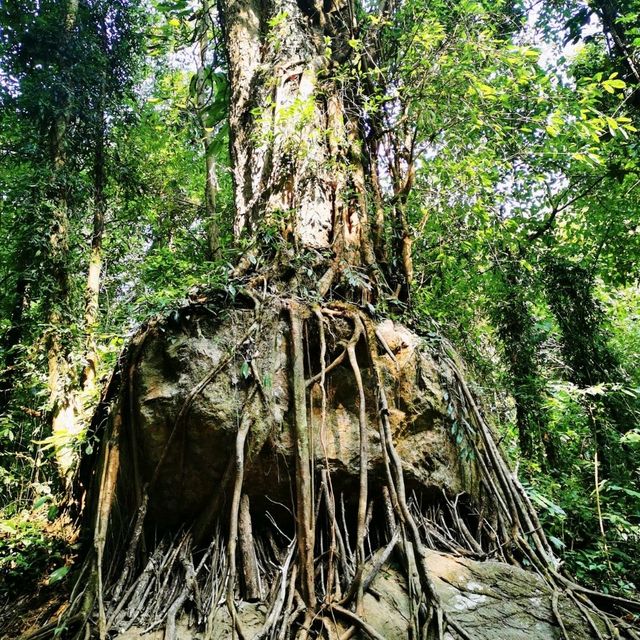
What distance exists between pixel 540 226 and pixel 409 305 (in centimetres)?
401

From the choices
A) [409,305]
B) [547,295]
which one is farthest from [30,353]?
[547,295]

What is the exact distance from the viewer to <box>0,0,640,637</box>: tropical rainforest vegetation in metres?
3.67

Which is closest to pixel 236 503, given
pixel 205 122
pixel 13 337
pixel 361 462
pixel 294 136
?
pixel 361 462

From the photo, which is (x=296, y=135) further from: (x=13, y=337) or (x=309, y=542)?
(x=13, y=337)

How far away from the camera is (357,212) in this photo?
12.5ft

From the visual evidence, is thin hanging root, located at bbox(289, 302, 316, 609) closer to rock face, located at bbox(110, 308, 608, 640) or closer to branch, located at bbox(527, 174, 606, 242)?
rock face, located at bbox(110, 308, 608, 640)

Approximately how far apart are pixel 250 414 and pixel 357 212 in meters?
2.03

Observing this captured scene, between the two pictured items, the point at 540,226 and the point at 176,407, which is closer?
the point at 176,407

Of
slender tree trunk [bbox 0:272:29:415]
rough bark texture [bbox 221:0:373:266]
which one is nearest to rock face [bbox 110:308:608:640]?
rough bark texture [bbox 221:0:373:266]

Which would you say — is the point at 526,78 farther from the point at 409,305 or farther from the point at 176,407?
the point at 176,407

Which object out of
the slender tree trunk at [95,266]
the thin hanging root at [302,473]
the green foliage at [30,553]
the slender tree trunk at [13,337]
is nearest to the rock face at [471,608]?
the thin hanging root at [302,473]

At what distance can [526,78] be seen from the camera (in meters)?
4.40

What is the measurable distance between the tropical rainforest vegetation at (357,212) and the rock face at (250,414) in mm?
183

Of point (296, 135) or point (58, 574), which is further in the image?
point (296, 135)
